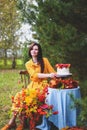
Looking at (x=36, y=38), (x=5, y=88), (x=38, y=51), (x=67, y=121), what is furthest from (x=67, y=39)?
(x=5, y=88)

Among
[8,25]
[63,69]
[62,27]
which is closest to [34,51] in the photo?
[63,69]

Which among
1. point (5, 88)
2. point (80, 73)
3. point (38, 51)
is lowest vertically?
point (5, 88)

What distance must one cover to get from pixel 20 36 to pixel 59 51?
811 inches

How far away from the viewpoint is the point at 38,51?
22.2ft

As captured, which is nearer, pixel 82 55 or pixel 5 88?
pixel 82 55

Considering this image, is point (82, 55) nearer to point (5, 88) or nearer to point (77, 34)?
point (77, 34)

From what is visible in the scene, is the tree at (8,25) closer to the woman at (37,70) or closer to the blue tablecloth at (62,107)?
the woman at (37,70)

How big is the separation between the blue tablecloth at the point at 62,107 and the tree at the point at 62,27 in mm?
635

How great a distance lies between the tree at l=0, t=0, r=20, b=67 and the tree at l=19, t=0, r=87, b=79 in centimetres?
1870

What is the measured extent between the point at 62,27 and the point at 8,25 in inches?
807

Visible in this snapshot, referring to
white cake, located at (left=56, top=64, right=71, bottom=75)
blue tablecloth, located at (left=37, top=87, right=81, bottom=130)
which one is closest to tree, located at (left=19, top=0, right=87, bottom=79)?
white cake, located at (left=56, top=64, right=71, bottom=75)

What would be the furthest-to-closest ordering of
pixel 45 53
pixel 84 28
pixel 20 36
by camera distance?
pixel 20 36
pixel 45 53
pixel 84 28

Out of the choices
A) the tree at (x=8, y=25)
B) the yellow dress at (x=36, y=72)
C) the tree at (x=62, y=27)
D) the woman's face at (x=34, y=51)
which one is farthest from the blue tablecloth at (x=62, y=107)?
the tree at (x=8, y=25)

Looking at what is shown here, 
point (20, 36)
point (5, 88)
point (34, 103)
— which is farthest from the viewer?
point (20, 36)
